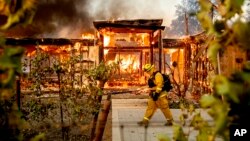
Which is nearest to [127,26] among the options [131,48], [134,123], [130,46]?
[131,48]

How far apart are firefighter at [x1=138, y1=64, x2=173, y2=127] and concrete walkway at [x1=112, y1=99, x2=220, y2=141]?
26cm

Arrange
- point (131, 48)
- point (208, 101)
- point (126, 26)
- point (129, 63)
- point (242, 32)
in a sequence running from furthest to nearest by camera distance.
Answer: point (129, 63)
point (131, 48)
point (126, 26)
point (208, 101)
point (242, 32)

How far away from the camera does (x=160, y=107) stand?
422 inches

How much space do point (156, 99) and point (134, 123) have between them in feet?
3.34

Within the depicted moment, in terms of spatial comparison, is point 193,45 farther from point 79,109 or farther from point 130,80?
point 79,109

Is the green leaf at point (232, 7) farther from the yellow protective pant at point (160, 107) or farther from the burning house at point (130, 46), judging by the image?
the burning house at point (130, 46)

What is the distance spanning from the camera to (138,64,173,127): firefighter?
10562 millimetres

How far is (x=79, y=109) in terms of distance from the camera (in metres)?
8.30

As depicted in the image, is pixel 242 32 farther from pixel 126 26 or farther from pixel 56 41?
pixel 56 41

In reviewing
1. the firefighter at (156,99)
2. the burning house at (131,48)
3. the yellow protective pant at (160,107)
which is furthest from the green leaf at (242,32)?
the burning house at (131,48)

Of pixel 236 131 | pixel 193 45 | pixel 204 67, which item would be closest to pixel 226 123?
pixel 236 131

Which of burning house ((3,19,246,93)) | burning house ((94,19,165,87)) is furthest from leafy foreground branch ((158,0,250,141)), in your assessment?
burning house ((94,19,165,87))

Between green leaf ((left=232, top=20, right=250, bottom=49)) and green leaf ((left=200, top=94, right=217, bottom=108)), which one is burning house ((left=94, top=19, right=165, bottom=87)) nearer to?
green leaf ((left=200, top=94, right=217, bottom=108))

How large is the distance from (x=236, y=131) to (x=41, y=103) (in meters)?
7.38
